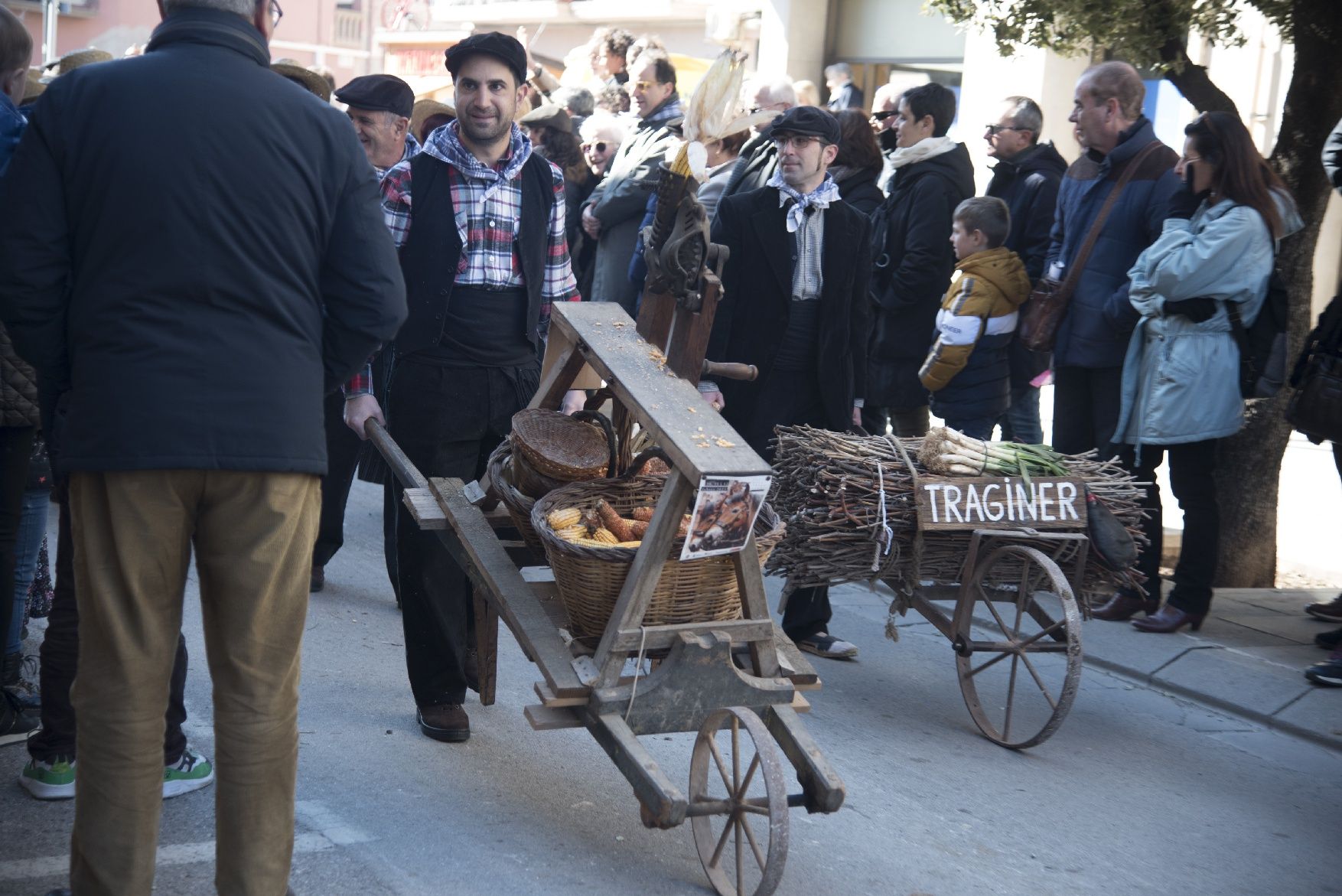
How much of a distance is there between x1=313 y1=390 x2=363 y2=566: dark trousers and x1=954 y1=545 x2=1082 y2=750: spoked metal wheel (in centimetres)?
273

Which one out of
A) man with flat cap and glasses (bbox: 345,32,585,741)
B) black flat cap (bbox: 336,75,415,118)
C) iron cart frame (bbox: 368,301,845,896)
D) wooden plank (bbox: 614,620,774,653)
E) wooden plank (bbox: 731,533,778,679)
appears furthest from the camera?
black flat cap (bbox: 336,75,415,118)

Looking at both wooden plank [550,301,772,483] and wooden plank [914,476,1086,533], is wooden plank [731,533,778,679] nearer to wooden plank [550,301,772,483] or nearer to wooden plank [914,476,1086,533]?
wooden plank [550,301,772,483]

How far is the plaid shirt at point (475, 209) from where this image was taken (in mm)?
4535

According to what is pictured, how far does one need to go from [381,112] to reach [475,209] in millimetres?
2256

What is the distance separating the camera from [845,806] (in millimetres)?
4305

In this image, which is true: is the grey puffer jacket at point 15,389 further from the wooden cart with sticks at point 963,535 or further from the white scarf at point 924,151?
the white scarf at point 924,151

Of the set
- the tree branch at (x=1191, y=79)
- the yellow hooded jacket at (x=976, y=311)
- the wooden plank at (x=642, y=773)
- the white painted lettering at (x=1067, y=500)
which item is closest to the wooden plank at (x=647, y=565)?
the wooden plank at (x=642, y=773)

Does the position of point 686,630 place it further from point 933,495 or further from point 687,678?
point 933,495

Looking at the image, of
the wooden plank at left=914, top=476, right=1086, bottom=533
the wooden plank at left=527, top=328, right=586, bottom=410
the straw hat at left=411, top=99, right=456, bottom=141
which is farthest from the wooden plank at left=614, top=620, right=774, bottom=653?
the straw hat at left=411, top=99, right=456, bottom=141

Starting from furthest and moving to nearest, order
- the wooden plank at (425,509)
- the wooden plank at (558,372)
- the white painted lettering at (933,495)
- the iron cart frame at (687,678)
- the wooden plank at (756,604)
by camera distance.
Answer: the white painted lettering at (933,495) → the wooden plank at (558,372) → the wooden plank at (425,509) → the wooden plank at (756,604) → the iron cart frame at (687,678)

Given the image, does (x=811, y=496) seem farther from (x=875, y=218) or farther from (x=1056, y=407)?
(x=875, y=218)

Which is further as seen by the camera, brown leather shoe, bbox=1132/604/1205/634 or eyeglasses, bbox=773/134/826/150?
brown leather shoe, bbox=1132/604/1205/634

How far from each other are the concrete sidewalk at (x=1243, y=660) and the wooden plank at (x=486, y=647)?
2.64 m

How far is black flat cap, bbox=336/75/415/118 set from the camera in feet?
21.4
